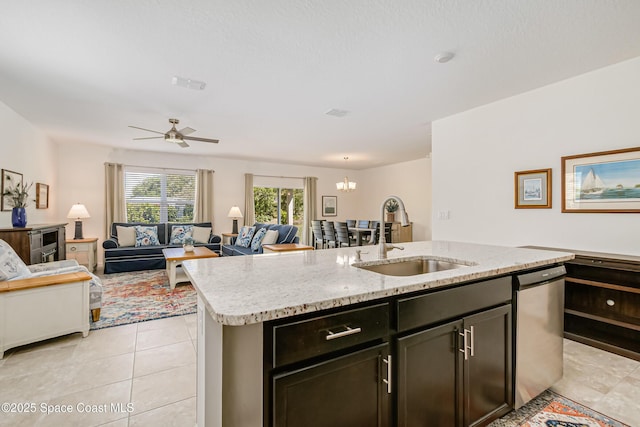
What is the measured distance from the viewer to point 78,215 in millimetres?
5371

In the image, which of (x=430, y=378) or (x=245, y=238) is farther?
(x=245, y=238)

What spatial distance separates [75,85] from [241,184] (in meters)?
4.49

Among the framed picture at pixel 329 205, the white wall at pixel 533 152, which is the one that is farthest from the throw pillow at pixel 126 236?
the white wall at pixel 533 152

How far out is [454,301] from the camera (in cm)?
136

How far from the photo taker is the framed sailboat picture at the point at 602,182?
2494 millimetres

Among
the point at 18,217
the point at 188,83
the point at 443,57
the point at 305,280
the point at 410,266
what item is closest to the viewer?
the point at 305,280

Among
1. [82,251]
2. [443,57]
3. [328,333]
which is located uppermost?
[443,57]

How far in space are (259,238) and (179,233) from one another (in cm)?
199

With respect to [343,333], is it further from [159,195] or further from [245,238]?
[159,195]

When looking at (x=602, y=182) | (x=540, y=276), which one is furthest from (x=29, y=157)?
(x=602, y=182)

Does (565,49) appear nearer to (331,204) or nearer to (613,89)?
(613,89)

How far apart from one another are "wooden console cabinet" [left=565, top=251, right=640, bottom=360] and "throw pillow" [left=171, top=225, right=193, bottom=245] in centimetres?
618

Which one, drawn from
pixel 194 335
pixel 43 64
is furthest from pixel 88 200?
pixel 194 335

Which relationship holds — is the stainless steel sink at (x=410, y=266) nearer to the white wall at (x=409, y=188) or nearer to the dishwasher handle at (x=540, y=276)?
the dishwasher handle at (x=540, y=276)
